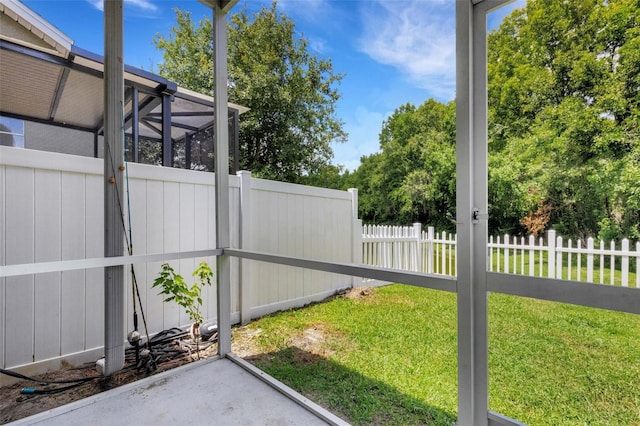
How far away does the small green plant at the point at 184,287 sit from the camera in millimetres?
2277

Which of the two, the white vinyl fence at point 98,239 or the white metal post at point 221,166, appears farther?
the white metal post at point 221,166

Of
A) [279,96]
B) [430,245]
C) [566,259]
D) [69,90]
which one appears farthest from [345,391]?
[279,96]

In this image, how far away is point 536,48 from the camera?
6.27ft

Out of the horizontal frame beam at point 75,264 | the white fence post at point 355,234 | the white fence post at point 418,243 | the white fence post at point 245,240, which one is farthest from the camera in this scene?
the white fence post at point 355,234

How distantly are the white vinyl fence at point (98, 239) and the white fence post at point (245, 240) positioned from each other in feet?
0.03

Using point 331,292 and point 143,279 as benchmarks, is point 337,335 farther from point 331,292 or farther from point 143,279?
point 143,279

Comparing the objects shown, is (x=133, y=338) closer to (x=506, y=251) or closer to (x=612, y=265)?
(x=506, y=251)

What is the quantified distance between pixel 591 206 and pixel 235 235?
2750 millimetres

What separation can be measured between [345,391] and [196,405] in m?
0.90

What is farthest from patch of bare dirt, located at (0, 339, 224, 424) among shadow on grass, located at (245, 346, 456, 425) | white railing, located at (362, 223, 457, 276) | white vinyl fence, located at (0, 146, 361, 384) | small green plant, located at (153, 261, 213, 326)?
white railing, located at (362, 223, 457, 276)

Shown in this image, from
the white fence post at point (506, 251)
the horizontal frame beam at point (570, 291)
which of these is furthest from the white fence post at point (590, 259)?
the horizontal frame beam at point (570, 291)

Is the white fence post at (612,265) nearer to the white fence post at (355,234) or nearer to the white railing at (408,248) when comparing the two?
the white railing at (408,248)

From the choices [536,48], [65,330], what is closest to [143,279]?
[65,330]

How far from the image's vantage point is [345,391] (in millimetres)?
1915
